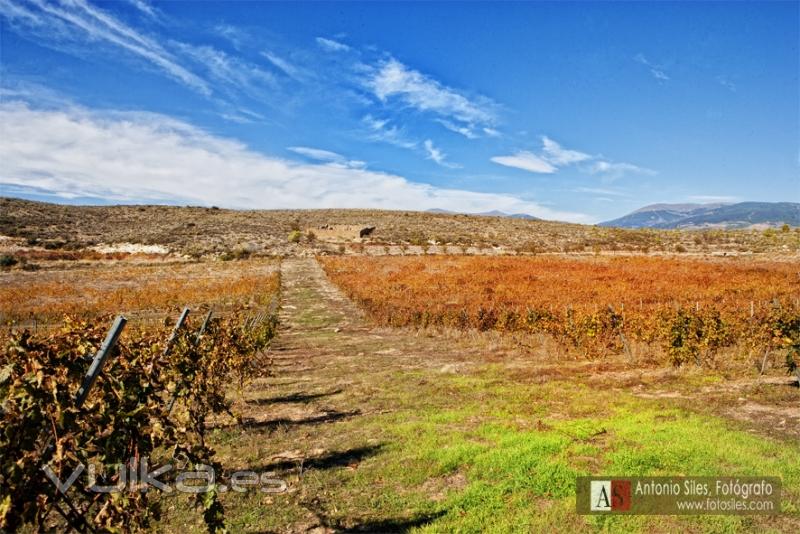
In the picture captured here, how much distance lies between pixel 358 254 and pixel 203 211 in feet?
175

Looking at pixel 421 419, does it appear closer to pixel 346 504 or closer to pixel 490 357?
pixel 346 504

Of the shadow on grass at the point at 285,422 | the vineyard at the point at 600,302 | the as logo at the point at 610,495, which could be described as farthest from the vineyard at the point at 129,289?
the as logo at the point at 610,495

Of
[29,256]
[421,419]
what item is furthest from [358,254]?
[421,419]

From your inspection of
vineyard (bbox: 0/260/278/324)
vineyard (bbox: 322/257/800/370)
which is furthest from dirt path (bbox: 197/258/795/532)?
vineyard (bbox: 0/260/278/324)

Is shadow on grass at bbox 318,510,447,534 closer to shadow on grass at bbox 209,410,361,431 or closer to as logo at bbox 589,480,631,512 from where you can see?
as logo at bbox 589,480,631,512

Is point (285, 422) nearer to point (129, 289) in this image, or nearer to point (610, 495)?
point (610, 495)

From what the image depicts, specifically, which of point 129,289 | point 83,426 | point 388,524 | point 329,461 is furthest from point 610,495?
point 129,289

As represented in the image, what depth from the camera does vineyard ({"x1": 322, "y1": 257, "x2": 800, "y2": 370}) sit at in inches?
487

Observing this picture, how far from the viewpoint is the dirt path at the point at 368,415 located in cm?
567

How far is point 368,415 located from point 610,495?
4.51m

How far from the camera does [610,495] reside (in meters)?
5.55

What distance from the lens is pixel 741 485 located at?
5.60 m

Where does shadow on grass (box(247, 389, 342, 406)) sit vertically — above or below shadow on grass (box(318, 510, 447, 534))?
below

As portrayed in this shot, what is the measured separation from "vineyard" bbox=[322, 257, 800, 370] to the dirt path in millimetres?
1781
